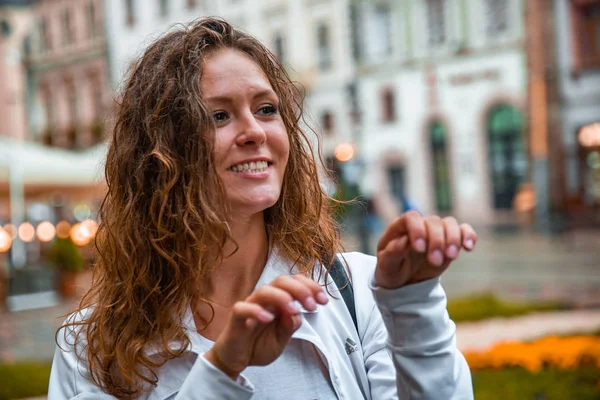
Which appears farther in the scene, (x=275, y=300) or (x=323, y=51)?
(x=323, y=51)

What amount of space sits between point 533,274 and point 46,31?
20622 millimetres

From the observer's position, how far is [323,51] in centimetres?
2292

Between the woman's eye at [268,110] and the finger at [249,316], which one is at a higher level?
the woman's eye at [268,110]

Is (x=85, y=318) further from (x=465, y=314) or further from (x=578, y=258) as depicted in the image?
(x=578, y=258)

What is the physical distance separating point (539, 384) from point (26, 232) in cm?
968

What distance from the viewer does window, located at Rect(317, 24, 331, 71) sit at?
74.6ft

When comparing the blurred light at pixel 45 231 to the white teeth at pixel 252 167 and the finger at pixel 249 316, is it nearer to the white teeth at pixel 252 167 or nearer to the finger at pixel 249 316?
the white teeth at pixel 252 167

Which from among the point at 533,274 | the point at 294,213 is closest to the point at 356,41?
the point at 533,274

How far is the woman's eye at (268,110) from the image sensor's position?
1.52 meters

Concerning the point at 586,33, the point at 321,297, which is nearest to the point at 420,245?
the point at 321,297

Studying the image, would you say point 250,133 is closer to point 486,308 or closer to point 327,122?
point 486,308

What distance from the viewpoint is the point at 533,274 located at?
10.4 m

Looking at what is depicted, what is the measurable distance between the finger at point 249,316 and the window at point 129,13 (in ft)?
81.0

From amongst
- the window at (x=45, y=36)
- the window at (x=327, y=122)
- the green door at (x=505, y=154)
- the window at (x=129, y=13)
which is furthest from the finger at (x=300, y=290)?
the window at (x=45, y=36)
